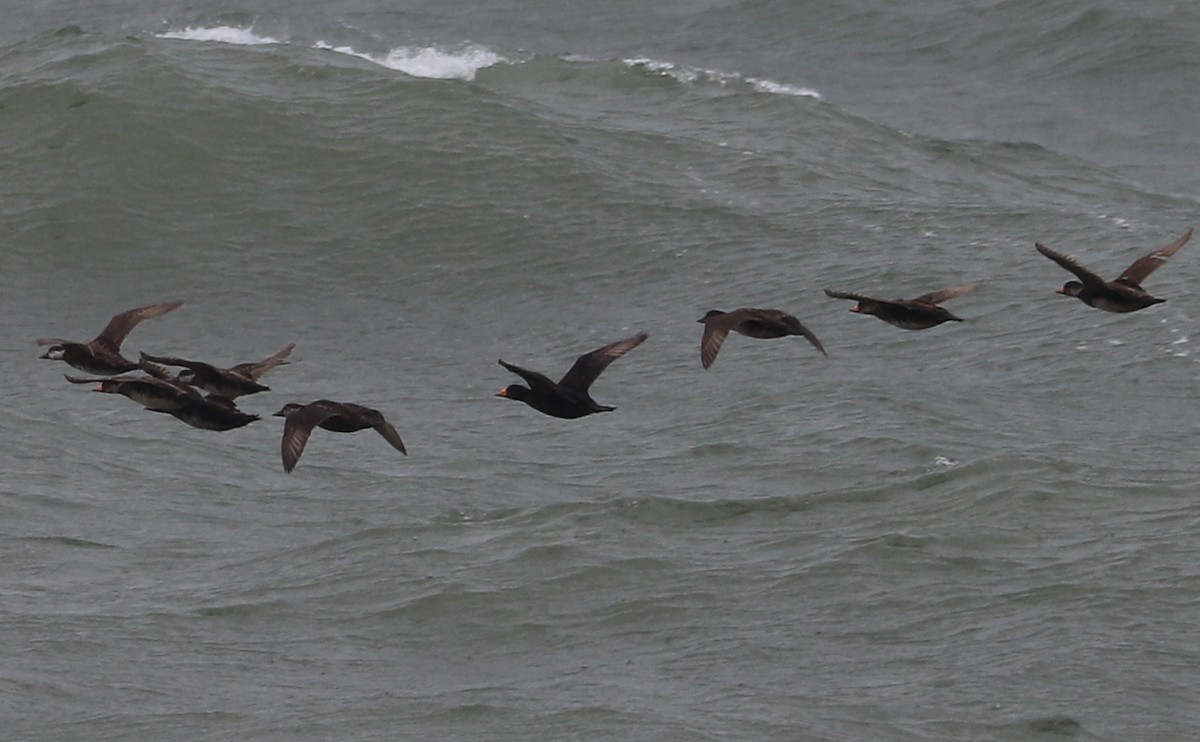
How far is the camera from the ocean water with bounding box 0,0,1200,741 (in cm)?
2058

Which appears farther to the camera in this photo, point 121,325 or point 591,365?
point 121,325

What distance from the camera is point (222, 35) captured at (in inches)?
1628

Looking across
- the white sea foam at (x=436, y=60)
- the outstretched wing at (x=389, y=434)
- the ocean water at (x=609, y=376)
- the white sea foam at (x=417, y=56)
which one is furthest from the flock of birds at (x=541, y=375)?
the white sea foam at (x=436, y=60)

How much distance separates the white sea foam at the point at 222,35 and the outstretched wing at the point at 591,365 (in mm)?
24575

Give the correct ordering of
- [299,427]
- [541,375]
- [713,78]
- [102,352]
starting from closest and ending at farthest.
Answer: [299,427] → [541,375] → [102,352] → [713,78]

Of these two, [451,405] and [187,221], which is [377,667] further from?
[187,221]

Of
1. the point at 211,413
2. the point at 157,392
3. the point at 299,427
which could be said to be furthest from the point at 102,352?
the point at 299,427

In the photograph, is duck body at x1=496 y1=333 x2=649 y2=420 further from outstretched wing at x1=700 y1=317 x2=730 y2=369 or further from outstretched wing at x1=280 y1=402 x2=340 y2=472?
outstretched wing at x1=280 y1=402 x2=340 y2=472

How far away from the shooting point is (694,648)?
69.5 ft

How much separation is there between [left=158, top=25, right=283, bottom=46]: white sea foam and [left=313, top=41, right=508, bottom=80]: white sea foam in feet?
4.80

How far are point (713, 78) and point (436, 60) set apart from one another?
459 centimetres

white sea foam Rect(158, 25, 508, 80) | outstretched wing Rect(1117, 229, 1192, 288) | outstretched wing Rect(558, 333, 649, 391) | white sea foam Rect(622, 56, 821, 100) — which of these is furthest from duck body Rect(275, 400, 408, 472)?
white sea foam Rect(622, 56, 821, 100)

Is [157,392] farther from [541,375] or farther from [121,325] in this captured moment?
[541,375]

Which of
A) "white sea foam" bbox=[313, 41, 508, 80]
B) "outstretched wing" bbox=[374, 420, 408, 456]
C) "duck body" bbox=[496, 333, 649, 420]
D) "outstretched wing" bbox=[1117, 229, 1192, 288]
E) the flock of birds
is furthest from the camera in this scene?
"white sea foam" bbox=[313, 41, 508, 80]
